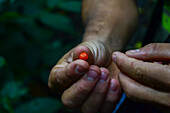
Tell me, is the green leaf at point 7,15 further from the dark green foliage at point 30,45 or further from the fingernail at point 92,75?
the fingernail at point 92,75

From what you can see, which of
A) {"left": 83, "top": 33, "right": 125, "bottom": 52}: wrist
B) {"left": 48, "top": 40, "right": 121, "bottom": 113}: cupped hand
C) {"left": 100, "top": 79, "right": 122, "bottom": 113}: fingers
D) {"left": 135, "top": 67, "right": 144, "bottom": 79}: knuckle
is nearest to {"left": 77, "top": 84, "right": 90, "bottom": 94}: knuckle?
{"left": 48, "top": 40, "right": 121, "bottom": 113}: cupped hand

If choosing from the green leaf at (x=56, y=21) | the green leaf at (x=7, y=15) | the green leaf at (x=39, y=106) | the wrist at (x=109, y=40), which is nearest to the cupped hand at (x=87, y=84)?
the wrist at (x=109, y=40)

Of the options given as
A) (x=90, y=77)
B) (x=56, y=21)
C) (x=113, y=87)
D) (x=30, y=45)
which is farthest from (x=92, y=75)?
(x=30, y=45)

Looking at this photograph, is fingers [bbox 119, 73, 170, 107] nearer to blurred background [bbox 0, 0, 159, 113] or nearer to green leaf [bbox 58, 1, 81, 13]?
blurred background [bbox 0, 0, 159, 113]

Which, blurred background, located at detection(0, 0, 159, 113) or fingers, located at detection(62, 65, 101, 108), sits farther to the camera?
blurred background, located at detection(0, 0, 159, 113)

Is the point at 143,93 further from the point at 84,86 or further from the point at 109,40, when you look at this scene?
the point at 109,40

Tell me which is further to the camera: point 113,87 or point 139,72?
point 113,87
